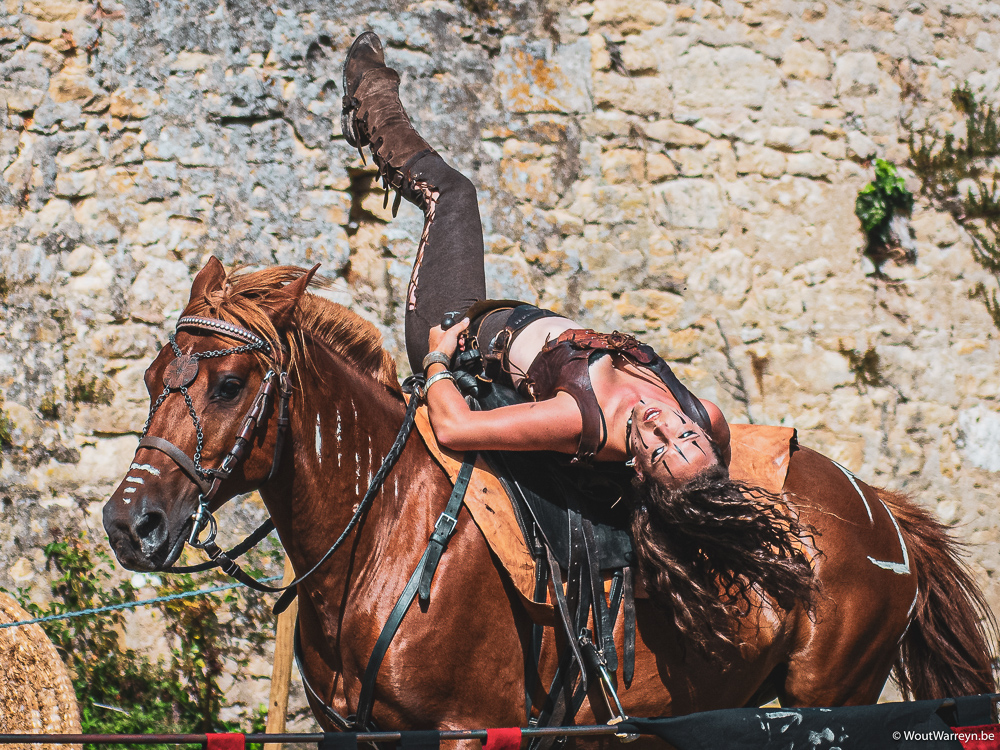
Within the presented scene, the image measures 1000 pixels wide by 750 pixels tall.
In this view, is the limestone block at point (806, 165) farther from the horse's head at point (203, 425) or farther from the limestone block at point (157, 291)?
the horse's head at point (203, 425)

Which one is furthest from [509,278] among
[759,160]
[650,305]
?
[759,160]

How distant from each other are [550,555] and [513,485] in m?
0.24

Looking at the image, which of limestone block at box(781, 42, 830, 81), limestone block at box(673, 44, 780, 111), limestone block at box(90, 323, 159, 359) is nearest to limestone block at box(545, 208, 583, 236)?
limestone block at box(673, 44, 780, 111)

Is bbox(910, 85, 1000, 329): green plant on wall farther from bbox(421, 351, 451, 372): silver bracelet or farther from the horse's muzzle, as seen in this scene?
the horse's muzzle

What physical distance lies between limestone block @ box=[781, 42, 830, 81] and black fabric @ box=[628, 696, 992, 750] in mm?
4067

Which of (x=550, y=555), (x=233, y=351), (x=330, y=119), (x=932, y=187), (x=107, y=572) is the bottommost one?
(x=107, y=572)

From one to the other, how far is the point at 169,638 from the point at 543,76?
13.0ft

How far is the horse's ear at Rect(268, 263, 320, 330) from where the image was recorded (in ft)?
7.13

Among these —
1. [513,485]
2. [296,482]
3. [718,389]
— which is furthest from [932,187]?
[296,482]

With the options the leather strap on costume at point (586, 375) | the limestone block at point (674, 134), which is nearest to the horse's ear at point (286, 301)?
the leather strap on costume at point (586, 375)

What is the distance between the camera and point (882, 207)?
5.04 m

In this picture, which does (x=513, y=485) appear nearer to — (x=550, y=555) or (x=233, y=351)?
(x=550, y=555)

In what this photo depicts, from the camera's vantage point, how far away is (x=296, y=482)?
2.21 m

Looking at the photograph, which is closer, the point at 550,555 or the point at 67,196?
the point at 550,555
